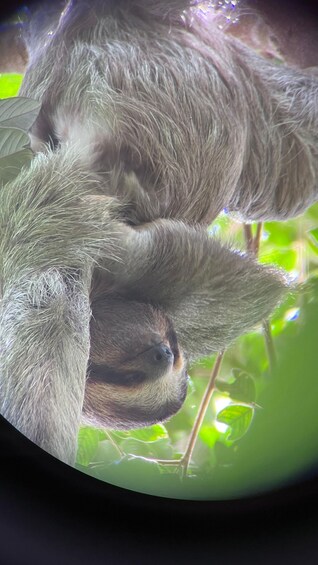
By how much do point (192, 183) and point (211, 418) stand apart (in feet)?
1.74

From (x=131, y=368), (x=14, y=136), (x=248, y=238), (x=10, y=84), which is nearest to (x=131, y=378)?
(x=131, y=368)

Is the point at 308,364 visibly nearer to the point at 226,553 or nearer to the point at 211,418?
the point at 211,418

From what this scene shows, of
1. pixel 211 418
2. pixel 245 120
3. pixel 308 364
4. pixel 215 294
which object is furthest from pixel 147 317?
pixel 245 120

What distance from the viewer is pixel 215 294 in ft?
4.72

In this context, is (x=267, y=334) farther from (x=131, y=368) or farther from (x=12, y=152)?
(x=12, y=152)

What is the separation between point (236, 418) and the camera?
1462 millimetres

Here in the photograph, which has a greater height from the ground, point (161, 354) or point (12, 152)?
point (12, 152)

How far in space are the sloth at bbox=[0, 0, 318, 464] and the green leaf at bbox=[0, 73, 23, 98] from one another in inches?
1.6

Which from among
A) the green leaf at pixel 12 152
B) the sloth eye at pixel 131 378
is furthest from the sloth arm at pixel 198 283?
the green leaf at pixel 12 152

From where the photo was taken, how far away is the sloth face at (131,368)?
1.29 meters

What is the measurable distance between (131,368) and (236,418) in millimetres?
302

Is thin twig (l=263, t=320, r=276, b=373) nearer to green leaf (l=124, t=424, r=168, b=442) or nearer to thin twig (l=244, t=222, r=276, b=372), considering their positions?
thin twig (l=244, t=222, r=276, b=372)

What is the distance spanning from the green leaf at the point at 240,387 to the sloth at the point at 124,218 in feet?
0.26

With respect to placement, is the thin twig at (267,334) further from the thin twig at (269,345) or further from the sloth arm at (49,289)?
the sloth arm at (49,289)
